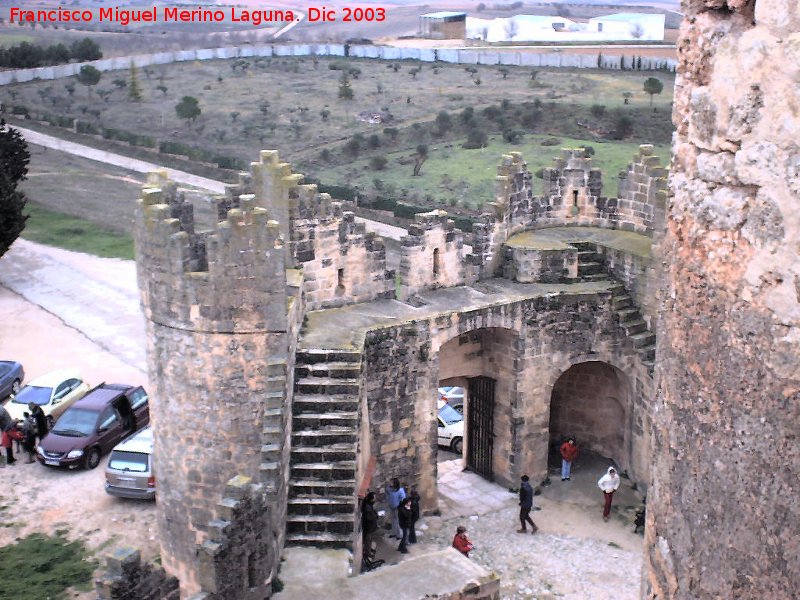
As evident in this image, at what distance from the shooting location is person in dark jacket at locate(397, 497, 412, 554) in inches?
704

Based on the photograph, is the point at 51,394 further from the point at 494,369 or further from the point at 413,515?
the point at 494,369

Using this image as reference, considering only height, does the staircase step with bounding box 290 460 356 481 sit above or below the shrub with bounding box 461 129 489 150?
below

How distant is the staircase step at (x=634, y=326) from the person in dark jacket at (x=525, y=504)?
3544mm

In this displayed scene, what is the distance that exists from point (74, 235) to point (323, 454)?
95.1 ft

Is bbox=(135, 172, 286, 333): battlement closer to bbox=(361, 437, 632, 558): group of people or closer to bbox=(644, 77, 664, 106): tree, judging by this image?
bbox=(361, 437, 632, 558): group of people

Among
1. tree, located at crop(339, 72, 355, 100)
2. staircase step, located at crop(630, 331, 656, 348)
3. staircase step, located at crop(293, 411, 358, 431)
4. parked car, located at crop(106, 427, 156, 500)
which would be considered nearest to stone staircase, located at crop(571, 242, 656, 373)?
staircase step, located at crop(630, 331, 656, 348)

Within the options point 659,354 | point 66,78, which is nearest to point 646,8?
point 66,78

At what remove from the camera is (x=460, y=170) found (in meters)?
47.6

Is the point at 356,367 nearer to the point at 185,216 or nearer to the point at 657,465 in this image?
the point at 185,216

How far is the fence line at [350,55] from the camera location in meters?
65.4

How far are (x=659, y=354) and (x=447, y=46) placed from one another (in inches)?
2904

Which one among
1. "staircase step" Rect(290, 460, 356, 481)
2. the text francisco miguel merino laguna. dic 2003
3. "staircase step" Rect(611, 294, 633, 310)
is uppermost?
the text francisco miguel merino laguna. dic 2003

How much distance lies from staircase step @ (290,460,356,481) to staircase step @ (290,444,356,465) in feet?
0.22

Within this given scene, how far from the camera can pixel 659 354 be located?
4.59 metres
